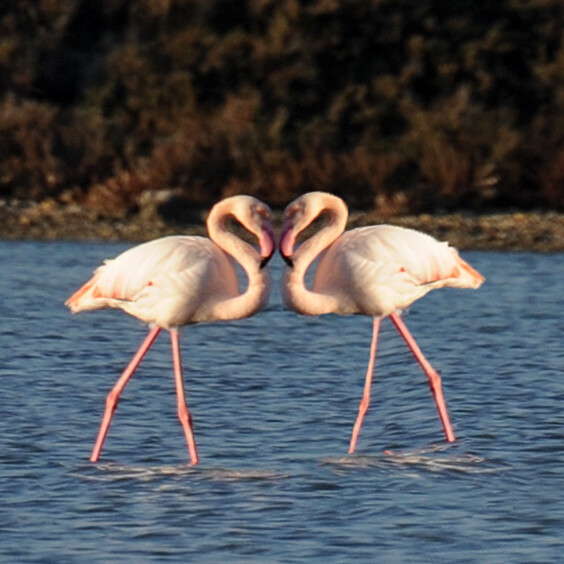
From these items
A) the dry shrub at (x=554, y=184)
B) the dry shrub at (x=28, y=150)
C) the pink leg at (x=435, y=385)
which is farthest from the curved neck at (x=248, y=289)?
the dry shrub at (x=28, y=150)

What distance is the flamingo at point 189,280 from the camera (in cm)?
737

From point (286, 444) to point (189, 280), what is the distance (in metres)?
0.87

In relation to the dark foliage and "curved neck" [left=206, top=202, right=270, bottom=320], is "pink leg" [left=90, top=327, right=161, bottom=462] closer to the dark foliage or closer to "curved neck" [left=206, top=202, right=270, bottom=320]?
"curved neck" [left=206, top=202, right=270, bottom=320]

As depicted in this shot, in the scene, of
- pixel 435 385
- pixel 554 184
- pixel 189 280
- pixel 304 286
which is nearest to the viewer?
pixel 189 280

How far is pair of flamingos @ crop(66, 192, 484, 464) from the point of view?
7395 mm

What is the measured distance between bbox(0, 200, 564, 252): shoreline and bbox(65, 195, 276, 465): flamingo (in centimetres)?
Answer: 864

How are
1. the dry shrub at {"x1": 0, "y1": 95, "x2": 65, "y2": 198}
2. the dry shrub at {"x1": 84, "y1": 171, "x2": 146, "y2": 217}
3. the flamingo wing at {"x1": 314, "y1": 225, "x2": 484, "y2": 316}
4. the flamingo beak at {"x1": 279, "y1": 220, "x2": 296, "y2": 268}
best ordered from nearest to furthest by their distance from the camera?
the flamingo beak at {"x1": 279, "y1": 220, "x2": 296, "y2": 268}, the flamingo wing at {"x1": 314, "y1": 225, "x2": 484, "y2": 316}, the dry shrub at {"x1": 84, "y1": 171, "x2": 146, "y2": 217}, the dry shrub at {"x1": 0, "y1": 95, "x2": 65, "y2": 198}

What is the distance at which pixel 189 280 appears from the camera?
7.36 m

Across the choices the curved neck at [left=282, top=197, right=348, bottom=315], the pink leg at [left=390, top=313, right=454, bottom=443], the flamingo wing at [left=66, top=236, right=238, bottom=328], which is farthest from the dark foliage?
the flamingo wing at [left=66, top=236, right=238, bottom=328]

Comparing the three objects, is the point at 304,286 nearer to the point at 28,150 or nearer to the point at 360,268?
the point at 360,268

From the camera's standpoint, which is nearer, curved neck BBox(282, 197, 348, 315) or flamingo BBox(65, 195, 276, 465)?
flamingo BBox(65, 195, 276, 465)

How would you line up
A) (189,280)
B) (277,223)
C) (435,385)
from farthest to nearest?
1. (277,223)
2. (435,385)
3. (189,280)

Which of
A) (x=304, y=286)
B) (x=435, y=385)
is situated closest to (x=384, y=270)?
(x=304, y=286)

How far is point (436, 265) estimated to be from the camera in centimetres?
792
